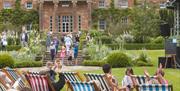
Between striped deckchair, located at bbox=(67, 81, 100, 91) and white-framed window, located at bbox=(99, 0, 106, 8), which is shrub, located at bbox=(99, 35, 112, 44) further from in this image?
striped deckchair, located at bbox=(67, 81, 100, 91)

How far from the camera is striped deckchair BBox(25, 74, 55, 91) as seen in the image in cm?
1324

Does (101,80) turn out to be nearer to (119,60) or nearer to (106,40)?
(119,60)

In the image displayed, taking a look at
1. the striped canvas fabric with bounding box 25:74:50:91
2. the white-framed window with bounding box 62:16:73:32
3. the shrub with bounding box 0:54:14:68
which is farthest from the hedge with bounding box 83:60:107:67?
the white-framed window with bounding box 62:16:73:32

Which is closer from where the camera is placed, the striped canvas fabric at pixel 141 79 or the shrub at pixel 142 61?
the striped canvas fabric at pixel 141 79

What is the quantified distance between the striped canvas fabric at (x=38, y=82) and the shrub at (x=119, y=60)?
16.5m

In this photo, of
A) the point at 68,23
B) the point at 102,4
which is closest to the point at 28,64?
the point at 68,23

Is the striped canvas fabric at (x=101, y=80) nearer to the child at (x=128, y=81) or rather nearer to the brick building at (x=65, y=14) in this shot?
the child at (x=128, y=81)

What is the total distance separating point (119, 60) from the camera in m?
30.2

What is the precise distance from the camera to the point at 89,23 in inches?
2527

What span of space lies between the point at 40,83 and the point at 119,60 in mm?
17029

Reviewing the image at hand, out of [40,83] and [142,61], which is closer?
[40,83]

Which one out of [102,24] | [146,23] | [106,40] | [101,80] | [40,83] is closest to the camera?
[101,80]

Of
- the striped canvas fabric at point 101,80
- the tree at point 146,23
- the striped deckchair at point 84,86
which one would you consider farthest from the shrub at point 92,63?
the tree at point 146,23

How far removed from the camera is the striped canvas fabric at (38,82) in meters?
13.3
